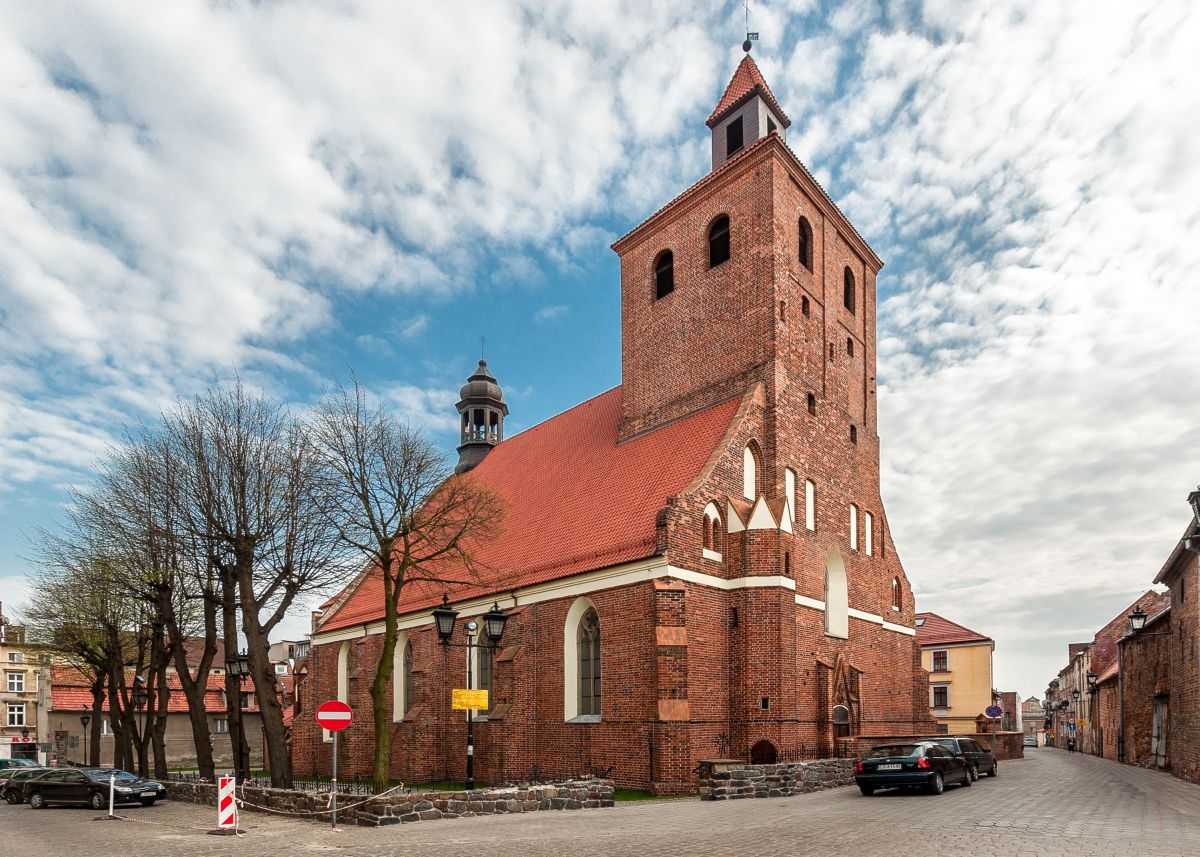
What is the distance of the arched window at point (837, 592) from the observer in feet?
80.4

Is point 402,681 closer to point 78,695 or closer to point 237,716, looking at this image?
point 237,716

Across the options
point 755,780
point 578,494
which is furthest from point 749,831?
point 578,494

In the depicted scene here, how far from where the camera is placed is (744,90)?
2650cm

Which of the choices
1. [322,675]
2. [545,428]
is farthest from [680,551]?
[322,675]

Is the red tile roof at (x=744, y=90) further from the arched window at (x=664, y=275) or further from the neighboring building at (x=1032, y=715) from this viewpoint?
the neighboring building at (x=1032, y=715)

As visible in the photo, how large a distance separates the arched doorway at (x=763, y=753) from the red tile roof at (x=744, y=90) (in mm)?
18357

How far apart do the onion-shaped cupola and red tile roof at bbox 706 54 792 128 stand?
17218 millimetres

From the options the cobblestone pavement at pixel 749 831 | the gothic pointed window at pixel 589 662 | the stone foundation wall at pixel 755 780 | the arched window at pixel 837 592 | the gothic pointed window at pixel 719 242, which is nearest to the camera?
the cobblestone pavement at pixel 749 831

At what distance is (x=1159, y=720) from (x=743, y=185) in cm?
2390

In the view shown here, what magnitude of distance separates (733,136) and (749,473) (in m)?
11.1

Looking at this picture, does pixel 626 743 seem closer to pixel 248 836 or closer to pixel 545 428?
pixel 248 836

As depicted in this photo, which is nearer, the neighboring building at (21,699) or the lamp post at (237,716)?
the lamp post at (237,716)

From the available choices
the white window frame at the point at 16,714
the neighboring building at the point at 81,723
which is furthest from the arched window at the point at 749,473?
the white window frame at the point at 16,714

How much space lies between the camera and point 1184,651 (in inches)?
967
